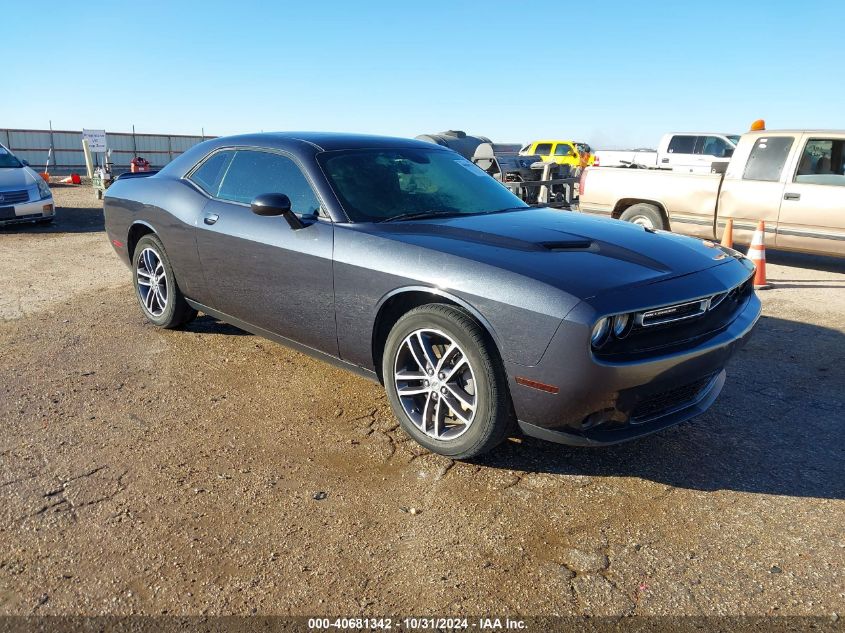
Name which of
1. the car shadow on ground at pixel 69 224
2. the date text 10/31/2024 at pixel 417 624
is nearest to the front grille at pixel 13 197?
the car shadow on ground at pixel 69 224

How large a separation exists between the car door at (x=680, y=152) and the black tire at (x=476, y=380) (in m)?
18.2

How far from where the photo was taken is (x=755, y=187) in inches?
318

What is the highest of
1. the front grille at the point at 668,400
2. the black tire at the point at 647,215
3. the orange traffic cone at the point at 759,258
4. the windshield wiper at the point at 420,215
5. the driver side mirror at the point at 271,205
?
the driver side mirror at the point at 271,205

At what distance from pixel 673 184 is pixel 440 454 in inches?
266

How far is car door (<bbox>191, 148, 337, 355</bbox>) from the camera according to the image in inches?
145

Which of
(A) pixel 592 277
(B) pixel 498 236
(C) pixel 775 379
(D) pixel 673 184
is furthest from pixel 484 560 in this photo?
(D) pixel 673 184

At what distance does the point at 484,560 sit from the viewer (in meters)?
2.49

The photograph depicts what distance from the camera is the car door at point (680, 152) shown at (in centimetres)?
1943

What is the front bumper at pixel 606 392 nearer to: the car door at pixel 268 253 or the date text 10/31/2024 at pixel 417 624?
the date text 10/31/2024 at pixel 417 624

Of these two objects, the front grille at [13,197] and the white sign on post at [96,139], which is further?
the white sign on post at [96,139]

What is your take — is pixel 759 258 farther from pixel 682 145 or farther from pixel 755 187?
pixel 682 145

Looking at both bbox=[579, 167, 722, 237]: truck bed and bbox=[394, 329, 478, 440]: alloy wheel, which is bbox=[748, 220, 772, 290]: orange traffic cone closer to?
bbox=[579, 167, 722, 237]: truck bed

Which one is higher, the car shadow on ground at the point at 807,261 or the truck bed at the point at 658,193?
the truck bed at the point at 658,193

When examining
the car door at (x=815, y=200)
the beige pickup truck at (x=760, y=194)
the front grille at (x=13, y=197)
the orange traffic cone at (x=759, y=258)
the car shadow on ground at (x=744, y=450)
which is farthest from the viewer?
the front grille at (x=13, y=197)
